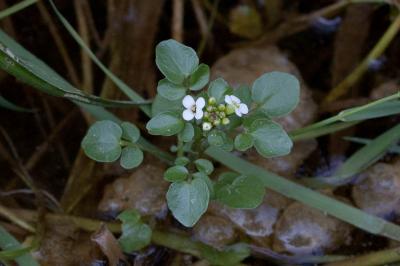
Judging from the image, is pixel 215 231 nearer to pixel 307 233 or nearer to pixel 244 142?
pixel 307 233

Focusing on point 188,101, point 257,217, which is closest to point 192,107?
point 188,101

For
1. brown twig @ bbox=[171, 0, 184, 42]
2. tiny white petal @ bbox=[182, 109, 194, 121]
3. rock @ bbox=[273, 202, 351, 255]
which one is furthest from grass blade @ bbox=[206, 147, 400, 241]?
brown twig @ bbox=[171, 0, 184, 42]

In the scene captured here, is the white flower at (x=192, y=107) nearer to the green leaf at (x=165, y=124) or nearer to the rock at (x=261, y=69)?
the green leaf at (x=165, y=124)

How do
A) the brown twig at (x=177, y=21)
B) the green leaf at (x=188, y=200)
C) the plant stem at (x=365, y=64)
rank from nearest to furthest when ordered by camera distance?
the green leaf at (x=188, y=200) → the plant stem at (x=365, y=64) → the brown twig at (x=177, y=21)

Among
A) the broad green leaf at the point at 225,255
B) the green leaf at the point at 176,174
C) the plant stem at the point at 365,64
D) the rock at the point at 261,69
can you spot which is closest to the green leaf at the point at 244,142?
the green leaf at the point at 176,174

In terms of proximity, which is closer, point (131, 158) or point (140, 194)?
point (131, 158)

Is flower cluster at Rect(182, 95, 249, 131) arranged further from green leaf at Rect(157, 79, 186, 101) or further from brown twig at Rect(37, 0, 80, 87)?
brown twig at Rect(37, 0, 80, 87)
